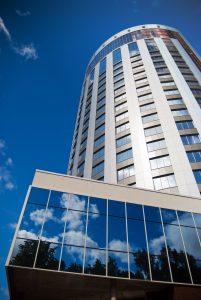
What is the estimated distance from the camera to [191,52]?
194ft

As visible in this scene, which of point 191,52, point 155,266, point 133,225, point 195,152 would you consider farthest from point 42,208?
→ point 191,52

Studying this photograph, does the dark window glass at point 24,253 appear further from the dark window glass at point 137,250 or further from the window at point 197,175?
the window at point 197,175

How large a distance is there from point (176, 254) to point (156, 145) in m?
18.6

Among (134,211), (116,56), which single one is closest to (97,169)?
(134,211)

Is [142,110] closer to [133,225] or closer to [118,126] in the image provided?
[118,126]

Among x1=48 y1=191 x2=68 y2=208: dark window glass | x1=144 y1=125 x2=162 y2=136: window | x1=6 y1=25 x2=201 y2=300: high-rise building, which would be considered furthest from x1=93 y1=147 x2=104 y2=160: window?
x1=48 y1=191 x2=68 y2=208: dark window glass

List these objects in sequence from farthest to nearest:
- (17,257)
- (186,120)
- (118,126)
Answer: (118,126) → (186,120) → (17,257)

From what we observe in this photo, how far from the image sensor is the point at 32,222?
57.4ft

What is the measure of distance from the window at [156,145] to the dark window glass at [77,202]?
55.6ft

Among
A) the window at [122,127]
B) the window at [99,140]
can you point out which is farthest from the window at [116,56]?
the window at [99,140]

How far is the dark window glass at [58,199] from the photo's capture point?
63.2 ft

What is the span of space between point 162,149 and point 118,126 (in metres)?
8.94

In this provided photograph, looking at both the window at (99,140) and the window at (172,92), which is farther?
the window at (172,92)

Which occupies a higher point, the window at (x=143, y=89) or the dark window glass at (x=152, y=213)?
the window at (x=143, y=89)
